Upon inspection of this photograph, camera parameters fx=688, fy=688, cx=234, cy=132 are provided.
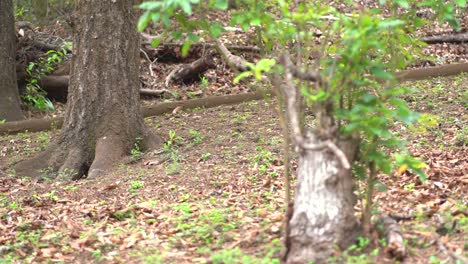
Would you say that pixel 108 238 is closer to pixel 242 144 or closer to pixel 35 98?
pixel 242 144

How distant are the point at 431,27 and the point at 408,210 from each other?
932 cm

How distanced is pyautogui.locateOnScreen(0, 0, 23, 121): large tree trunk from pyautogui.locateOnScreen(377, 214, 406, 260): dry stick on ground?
776 centimetres

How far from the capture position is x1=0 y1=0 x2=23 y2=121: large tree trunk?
35.5 feet

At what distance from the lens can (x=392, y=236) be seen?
432cm

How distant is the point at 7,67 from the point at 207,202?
6.07 metres

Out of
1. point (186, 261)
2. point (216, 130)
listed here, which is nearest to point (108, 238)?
point (186, 261)

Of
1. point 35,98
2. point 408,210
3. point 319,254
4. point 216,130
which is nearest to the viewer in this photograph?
point 319,254

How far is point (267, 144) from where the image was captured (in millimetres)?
7797

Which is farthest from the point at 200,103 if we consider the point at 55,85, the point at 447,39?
the point at 447,39

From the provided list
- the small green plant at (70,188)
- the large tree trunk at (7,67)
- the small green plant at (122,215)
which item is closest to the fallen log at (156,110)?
the large tree trunk at (7,67)

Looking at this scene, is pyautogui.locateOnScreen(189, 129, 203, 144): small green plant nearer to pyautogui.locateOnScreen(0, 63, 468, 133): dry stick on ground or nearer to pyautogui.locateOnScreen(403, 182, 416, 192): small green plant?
pyautogui.locateOnScreen(0, 63, 468, 133): dry stick on ground

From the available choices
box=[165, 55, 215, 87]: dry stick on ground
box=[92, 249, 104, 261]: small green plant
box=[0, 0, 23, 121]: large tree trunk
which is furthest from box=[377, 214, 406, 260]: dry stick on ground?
box=[165, 55, 215, 87]: dry stick on ground

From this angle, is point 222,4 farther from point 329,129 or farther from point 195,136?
point 195,136

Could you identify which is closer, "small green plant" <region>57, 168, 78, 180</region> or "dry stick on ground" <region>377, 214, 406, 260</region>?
"dry stick on ground" <region>377, 214, 406, 260</region>
